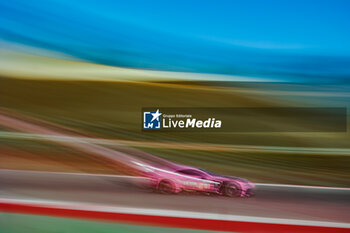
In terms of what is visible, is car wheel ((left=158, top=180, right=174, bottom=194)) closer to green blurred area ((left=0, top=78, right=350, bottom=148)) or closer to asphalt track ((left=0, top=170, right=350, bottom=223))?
asphalt track ((left=0, top=170, right=350, bottom=223))

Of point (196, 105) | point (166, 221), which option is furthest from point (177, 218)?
point (196, 105)

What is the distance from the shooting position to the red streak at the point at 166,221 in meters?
2.20

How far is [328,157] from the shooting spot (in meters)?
2.15

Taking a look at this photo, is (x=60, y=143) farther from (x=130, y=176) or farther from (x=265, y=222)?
(x=265, y=222)

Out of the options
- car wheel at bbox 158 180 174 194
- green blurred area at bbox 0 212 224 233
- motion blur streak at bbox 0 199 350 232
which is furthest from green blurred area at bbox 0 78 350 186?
green blurred area at bbox 0 212 224 233

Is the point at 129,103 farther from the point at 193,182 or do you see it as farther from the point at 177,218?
the point at 177,218

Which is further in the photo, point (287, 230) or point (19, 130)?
point (19, 130)

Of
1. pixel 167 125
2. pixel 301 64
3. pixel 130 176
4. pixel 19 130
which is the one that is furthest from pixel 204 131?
pixel 19 130

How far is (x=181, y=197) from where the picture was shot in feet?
7.40

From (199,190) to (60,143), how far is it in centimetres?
92

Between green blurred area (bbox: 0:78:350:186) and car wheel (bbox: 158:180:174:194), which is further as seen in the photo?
car wheel (bbox: 158:180:174:194)

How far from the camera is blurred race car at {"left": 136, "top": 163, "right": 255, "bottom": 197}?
7.25 ft

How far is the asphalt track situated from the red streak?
59mm

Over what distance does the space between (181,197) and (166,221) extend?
0.18 m
